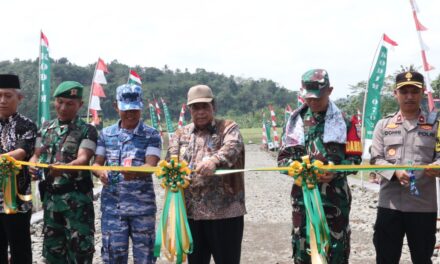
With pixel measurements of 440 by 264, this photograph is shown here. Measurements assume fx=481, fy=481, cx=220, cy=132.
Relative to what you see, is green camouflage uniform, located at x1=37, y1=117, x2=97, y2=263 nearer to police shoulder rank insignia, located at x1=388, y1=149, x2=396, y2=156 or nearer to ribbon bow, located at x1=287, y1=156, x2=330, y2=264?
ribbon bow, located at x1=287, y1=156, x2=330, y2=264

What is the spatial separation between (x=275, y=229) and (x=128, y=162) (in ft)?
13.6

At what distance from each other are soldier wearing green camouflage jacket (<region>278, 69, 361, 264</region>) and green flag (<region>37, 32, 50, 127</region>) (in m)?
6.69

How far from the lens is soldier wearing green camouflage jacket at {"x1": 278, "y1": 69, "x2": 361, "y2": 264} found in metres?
3.27

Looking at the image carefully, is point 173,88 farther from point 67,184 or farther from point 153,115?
point 67,184

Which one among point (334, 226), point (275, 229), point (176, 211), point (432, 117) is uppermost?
point (432, 117)

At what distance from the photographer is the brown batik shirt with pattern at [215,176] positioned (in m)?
3.36

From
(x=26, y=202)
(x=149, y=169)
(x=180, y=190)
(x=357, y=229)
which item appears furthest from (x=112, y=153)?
(x=357, y=229)

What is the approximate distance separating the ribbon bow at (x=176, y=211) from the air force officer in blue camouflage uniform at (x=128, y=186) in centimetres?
27

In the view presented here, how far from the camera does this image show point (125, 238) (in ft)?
11.6

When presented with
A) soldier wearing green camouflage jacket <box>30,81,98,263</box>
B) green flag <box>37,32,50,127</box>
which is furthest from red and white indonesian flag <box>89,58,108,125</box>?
soldier wearing green camouflage jacket <box>30,81,98,263</box>

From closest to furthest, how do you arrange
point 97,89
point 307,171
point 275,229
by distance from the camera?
1. point 307,171
2. point 275,229
3. point 97,89

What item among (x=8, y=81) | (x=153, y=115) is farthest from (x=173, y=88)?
(x=8, y=81)

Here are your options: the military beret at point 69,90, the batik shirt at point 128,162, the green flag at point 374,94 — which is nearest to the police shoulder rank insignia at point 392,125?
the batik shirt at point 128,162

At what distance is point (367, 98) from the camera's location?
10.4 metres
